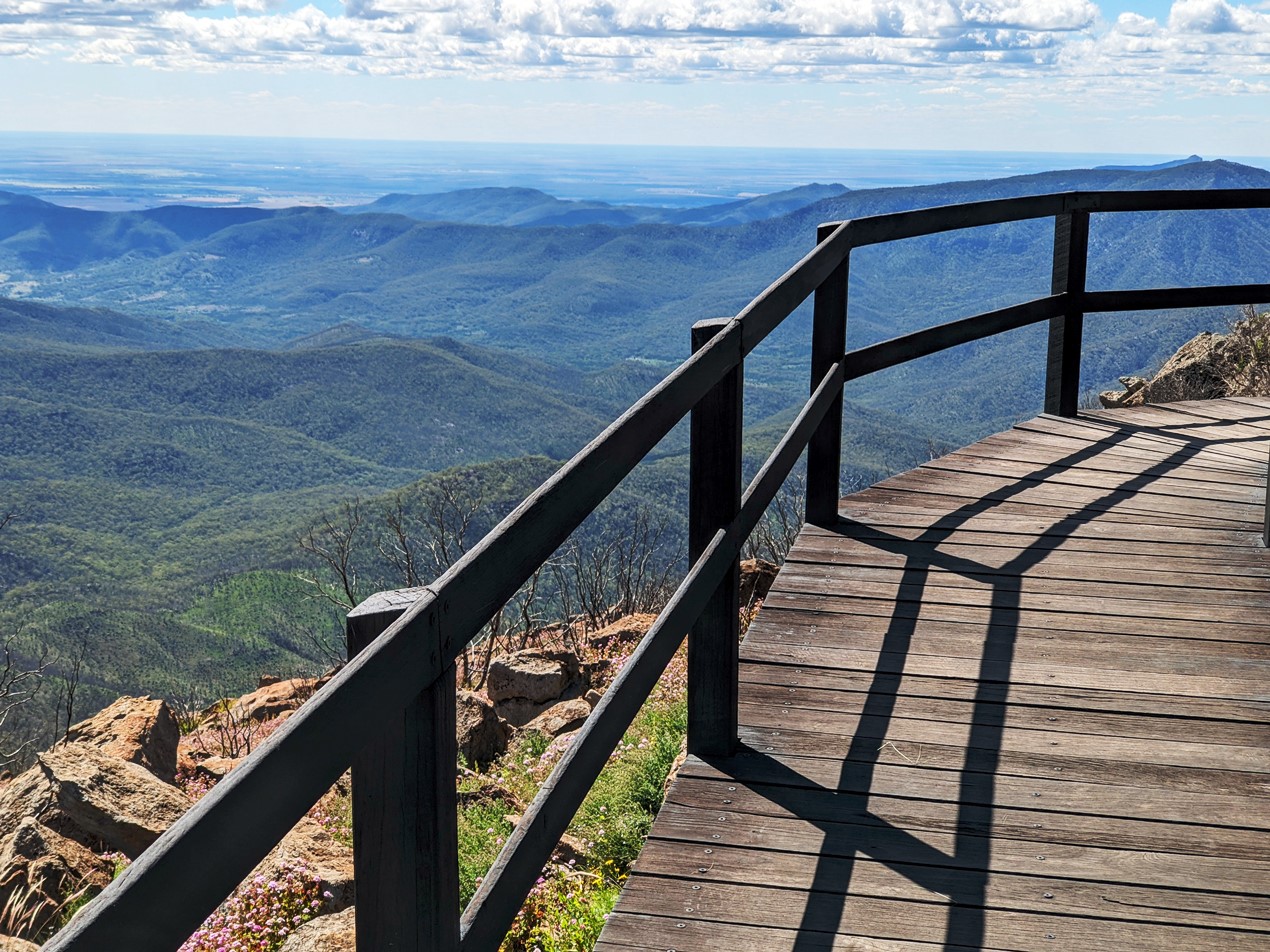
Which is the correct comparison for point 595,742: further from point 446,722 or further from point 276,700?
point 276,700

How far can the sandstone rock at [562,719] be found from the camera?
5.96m

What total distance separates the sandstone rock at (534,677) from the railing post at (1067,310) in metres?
3.09

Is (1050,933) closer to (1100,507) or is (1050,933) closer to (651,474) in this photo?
(1100,507)

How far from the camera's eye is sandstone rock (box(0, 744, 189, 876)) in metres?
4.51

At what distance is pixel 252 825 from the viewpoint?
108cm

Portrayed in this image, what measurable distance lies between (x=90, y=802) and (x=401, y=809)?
146 inches

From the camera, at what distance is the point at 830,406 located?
468 centimetres

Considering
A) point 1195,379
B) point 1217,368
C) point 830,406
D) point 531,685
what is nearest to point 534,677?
point 531,685

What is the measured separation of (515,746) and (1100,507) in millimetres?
2945

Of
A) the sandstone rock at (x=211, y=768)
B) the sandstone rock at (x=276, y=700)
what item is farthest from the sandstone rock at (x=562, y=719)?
the sandstone rock at (x=276, y=700)

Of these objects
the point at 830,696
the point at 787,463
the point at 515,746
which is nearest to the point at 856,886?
the point at 830,696

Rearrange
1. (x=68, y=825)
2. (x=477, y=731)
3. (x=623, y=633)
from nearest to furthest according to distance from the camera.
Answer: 1. (x=68, y=825)
2. (x=477, y=731)
3. (x=623, y=633)

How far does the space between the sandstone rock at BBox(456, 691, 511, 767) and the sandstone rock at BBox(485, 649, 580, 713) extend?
1.03 meters

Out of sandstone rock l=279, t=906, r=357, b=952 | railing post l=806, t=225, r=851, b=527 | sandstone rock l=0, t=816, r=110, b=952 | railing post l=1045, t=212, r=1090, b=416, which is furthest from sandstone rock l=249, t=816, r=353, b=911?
railing post l=1045, t=212, r=1090, b=416
